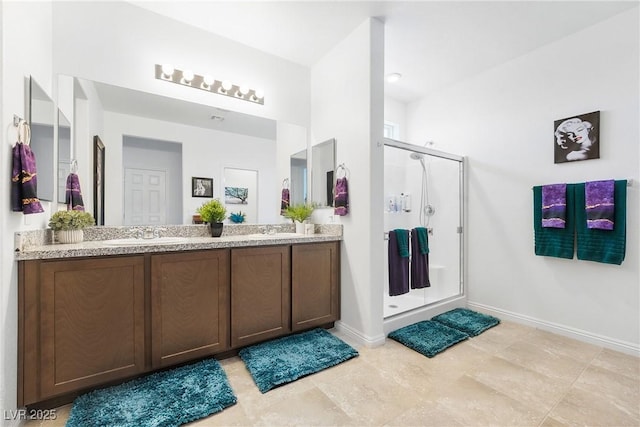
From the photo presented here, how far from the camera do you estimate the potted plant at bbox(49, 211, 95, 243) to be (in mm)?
1797

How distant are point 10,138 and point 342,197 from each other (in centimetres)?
212

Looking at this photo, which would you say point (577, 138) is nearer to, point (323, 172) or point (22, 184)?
point (323, 172)

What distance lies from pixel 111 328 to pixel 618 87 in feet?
Answer: 13.4

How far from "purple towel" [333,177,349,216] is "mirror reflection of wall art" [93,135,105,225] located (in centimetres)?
187

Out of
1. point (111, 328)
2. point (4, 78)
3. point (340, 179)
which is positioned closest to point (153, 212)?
point (111, 328)

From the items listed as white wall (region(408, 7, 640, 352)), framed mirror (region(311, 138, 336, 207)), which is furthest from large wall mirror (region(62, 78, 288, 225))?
white wall (region(408, 7, 640, 352))

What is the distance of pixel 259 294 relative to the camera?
2225mm

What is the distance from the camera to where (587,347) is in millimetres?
2336

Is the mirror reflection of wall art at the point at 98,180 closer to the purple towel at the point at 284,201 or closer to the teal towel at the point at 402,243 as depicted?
the purple towel at the point at 284,201

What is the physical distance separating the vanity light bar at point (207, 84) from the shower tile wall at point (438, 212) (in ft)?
5.50

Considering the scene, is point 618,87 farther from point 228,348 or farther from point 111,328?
point 111,328

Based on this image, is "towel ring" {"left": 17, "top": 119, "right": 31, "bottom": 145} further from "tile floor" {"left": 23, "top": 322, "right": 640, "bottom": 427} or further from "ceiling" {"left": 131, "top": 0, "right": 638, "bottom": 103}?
"tile floor" {"left": 23, "top": 322, "right": 640, "bottom": 427}

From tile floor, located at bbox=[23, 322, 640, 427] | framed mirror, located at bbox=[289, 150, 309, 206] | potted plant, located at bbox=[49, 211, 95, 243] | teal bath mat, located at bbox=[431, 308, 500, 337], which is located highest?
framed mirror, located at bbox=[289, 150, 309, 206]

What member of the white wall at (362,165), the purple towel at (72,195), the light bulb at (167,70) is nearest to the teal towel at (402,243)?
the white wall at (362,165)
